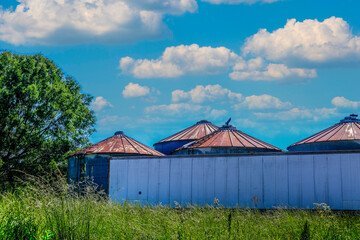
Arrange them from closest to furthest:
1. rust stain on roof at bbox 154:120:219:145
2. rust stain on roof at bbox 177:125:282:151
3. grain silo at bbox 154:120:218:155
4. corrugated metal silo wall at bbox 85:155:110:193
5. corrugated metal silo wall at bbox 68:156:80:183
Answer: corrugated metal silo wall at bbox 85:155:110:193
rust stain on roof at bbox 177:125:282:151
corrugated metal silo wall at bbox 68:156:80:183
grain silo at bbox 154:120:218:155
rust stain on roof at bbox 154:120:219:145

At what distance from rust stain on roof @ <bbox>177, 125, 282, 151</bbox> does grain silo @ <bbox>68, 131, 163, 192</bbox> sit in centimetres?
377

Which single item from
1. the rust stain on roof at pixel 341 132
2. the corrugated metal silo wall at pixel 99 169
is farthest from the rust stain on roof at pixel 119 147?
the rust stain on roof at pixel 341 132

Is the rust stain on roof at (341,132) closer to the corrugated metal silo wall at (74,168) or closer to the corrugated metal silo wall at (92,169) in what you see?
the corrugated metal silo wall at (92,169)

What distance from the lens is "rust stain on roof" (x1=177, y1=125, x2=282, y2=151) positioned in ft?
90.4

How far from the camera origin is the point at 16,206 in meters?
12.5

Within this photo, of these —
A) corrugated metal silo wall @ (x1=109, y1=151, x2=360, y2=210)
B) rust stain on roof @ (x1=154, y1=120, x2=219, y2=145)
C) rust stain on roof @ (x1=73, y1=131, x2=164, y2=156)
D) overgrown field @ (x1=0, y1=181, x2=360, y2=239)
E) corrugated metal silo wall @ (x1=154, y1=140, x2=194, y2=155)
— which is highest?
rust stain on roof @ (x1=154, y1=120, x2=219, y2=145)

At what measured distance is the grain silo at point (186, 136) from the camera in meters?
36.0

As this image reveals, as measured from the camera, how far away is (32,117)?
31.1m

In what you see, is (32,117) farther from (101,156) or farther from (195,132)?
(195,132)

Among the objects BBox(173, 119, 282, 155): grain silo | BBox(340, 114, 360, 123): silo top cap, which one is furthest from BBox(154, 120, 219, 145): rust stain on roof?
BBox(340, 114, 360, 123): silo top cap

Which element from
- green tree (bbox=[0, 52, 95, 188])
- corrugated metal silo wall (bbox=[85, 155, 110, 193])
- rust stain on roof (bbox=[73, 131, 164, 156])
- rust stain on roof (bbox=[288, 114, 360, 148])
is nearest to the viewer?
rust stain on roof (bbox=[288, 114, 360, 148])

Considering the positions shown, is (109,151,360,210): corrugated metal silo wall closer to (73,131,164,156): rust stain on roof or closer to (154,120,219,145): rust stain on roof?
(73,131,164,156): rust stain on roof

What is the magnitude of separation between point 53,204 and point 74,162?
1862cm

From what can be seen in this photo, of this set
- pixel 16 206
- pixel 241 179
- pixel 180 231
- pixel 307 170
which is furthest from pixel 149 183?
pixel 180 231
